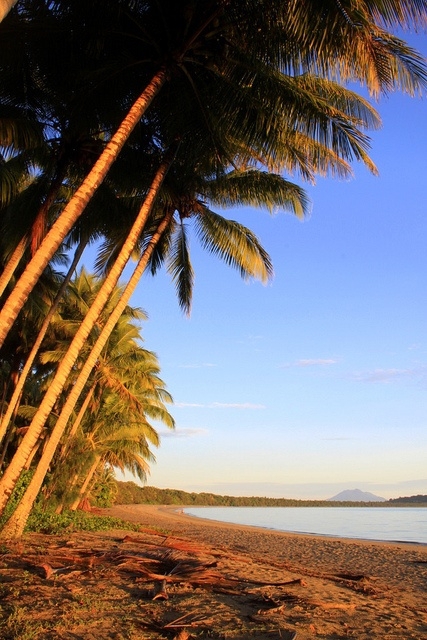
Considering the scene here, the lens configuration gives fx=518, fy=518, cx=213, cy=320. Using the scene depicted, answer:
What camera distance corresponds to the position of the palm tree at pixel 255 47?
22.6 feet

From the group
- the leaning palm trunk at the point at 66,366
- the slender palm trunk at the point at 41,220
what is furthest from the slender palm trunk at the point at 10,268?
the leaning palm trunk at the point at 66,366

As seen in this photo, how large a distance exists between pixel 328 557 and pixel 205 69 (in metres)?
11.0

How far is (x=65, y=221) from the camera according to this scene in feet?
22.4

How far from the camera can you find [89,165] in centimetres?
1041

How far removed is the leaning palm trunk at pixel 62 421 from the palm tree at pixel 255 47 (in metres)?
4.04

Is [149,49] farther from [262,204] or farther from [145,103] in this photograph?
[262,204]

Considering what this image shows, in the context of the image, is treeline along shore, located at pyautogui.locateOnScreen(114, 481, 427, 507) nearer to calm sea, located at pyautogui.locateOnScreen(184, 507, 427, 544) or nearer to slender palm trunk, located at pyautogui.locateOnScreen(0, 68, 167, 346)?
calm sea, located at pyautogui.locateOnScreen(184, 507, 427, 544)

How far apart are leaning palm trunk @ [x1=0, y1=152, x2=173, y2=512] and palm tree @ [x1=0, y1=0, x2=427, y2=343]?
2.57m

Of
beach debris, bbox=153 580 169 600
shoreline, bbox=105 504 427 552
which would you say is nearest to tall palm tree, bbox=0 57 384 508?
beach debris, bbox=153 580 169 600

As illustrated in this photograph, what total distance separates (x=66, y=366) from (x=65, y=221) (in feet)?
9.61

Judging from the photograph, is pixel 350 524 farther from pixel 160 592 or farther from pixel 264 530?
pixel 160 592

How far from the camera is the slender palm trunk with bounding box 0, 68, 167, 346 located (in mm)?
6133

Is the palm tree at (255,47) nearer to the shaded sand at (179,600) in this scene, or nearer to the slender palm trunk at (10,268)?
the shaded sand at (179,600)

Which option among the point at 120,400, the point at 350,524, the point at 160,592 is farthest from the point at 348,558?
the point at 350,524
